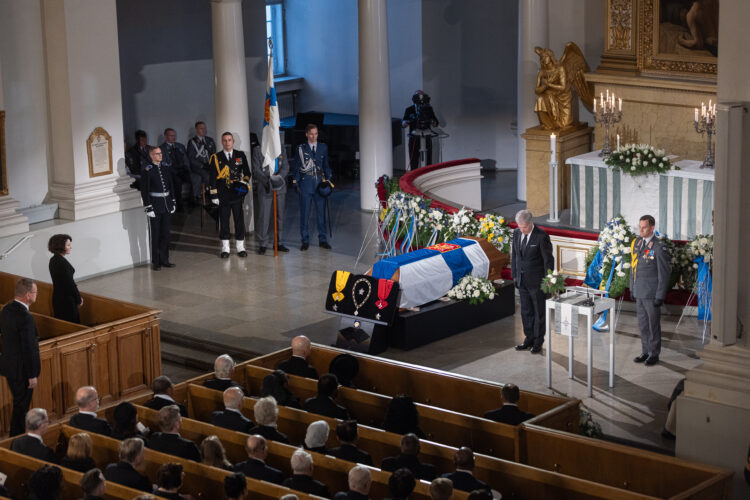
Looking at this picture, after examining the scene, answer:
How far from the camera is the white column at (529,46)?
17.0 metres

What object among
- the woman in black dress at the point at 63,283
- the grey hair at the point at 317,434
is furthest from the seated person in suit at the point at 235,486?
the woman in black dress at the point at 63,283

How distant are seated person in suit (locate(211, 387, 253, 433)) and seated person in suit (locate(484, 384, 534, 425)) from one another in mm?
1892

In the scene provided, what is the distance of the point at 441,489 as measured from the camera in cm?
655

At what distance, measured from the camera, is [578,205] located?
15.4m

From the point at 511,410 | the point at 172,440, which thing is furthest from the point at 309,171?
the point at 172,440

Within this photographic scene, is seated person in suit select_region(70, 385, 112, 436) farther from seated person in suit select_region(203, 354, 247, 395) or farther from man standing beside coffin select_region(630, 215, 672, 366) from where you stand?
man standing beside coffin select_region(630, 215, 672, 366)

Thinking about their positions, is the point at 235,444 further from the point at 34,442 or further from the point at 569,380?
the point at 569,380

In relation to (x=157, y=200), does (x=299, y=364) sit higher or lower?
lower

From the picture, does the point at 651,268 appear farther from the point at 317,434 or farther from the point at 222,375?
the point at 317,434

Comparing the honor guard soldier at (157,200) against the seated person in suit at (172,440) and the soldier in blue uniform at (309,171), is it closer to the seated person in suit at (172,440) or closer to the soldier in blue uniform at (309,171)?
the soldier in blue uniform at (309,171)

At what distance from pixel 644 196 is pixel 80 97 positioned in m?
7.52

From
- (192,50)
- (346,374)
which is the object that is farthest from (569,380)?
(192,50)

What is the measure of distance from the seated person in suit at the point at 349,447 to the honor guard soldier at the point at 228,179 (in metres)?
8.54

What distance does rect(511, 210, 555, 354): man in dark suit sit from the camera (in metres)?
11.6
